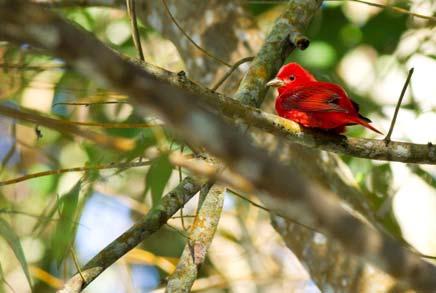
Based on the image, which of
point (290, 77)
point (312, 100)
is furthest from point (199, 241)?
point (290, 77)

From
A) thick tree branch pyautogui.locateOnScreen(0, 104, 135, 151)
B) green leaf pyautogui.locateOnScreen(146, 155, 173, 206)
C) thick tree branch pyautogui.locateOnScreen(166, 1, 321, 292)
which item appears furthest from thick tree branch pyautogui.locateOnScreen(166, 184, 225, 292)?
thick tree branch pyautogui.locateOnScreen(0, 104, 135, 151)

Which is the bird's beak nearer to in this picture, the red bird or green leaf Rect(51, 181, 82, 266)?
the red bird

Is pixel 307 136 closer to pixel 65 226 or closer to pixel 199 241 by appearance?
pixel 199 241

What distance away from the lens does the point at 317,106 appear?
3580 millimetres

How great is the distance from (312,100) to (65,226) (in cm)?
133

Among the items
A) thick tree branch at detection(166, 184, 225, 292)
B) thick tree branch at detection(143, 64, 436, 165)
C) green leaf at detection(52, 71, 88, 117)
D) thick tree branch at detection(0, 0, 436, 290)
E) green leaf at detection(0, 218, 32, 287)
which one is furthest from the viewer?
green leaf at detection(52, 71, 88, 117)

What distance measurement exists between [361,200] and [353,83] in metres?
2.24

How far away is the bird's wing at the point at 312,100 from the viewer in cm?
357

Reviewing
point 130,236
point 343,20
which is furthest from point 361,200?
point 343,20

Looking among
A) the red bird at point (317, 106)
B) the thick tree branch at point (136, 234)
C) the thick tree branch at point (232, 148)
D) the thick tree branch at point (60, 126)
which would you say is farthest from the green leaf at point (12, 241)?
the thick tree branch at point (232, 148)

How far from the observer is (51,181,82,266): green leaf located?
307cm

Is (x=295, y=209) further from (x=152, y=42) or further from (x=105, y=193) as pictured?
(x=152, y=42)

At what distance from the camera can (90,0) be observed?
225 inches

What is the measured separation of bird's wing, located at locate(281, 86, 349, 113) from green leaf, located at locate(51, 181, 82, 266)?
113 centimetres
